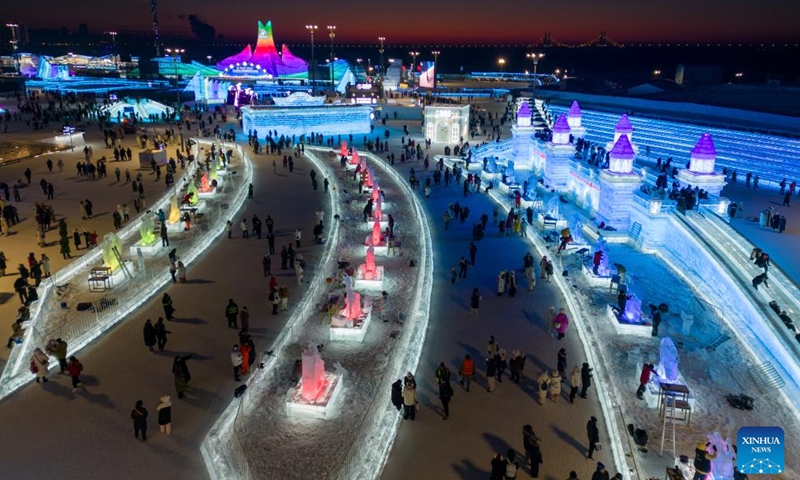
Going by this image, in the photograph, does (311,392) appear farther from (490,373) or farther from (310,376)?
(490,373)

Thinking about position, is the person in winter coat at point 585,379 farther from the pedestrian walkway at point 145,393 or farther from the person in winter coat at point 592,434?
the pedestrian walkway at point 145,393

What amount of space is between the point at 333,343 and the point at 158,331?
3.73m

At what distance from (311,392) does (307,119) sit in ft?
113

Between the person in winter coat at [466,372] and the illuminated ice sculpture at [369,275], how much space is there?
5.25 metres

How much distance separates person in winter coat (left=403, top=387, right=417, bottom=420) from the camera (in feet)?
35.2

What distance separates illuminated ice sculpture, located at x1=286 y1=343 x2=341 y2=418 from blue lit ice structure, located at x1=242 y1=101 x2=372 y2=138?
33.1 m

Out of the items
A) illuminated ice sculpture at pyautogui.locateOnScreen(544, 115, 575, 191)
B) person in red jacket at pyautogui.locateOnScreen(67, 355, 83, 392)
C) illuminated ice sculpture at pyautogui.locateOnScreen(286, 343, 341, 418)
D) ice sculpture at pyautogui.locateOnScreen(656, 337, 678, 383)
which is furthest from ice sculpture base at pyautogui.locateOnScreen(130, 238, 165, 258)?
illuminated ice sculpture at pyautogui.locateOnScreen(544, 115, 575, 191)

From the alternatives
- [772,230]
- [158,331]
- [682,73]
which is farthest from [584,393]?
[682,73]

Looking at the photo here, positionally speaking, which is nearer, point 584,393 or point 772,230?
point 584,393

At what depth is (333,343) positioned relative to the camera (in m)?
13.5

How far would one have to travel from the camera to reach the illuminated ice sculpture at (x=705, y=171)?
2264 centimetres

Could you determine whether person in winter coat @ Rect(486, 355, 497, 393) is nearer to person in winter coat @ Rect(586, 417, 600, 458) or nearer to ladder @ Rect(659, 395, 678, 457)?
person in winter coat @ Rect(586, 417, 600, 458)

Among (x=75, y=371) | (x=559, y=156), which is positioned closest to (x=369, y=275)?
(x=75, y=371)

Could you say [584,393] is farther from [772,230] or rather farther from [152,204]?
[152,204]
